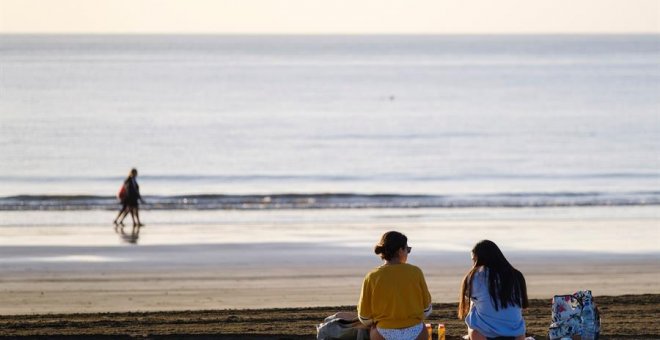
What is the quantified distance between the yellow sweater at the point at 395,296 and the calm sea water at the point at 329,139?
71.9 ft

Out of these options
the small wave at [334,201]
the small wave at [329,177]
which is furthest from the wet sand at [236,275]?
the small wave at [329,177]

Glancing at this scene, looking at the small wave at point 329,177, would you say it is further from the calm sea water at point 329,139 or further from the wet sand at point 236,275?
the wet sand at point 236,275

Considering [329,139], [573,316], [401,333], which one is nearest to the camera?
[401,333]

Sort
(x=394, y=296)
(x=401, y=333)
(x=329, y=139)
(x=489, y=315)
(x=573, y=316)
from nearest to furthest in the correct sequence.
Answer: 1. (x=394, y=296)
2. (x=401, y=333)
3. (x=489, y=315)
4. (x=573, y=316)
5. (x=329, y=139)

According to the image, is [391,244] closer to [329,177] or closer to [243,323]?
[243,323]

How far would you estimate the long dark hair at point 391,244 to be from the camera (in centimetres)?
900

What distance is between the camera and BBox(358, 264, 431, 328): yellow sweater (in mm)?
9117

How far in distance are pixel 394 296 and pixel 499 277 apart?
0.81 m

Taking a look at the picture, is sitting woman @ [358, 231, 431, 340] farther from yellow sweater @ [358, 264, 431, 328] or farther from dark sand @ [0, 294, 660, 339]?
dark sand @ [0, 294, 660, 339]

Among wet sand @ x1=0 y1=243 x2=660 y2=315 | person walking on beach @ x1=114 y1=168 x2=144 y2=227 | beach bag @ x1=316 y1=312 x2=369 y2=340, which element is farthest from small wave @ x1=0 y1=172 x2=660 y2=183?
beach bag @ x1=316 y1=312 x2=369 y2=340

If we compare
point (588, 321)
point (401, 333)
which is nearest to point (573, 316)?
point (588, 321)

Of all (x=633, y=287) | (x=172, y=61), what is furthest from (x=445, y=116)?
(x=172, y=61)

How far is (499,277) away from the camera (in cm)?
930

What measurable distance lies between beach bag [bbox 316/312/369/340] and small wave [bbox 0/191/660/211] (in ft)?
68.7
